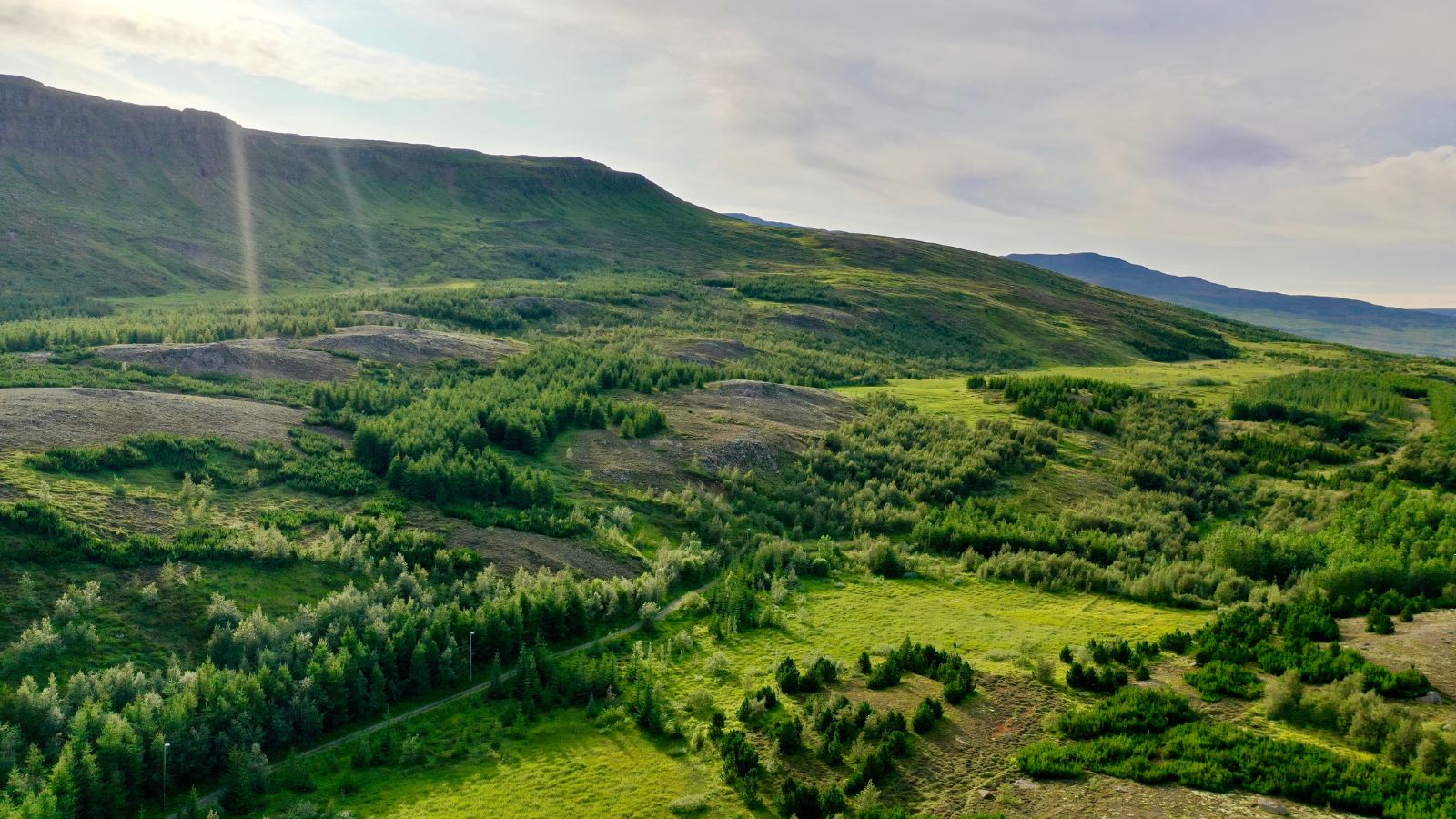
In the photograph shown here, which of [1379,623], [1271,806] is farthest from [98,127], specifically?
[1271,806]

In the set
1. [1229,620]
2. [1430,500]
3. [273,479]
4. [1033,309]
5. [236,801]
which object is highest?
[1033,309]

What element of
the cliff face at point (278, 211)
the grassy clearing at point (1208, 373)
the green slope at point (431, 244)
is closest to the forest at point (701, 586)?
the grassy clearing at point (1208, 373)

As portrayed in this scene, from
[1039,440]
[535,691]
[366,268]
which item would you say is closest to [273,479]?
[535,691]

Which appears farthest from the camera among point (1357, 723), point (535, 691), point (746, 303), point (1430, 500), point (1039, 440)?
point (746, 303)

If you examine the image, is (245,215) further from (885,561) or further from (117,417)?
(885,561)

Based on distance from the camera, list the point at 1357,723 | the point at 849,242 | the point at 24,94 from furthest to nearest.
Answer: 1. the point at 849,242
2. the point at 24,94
3. the point at 1357,723

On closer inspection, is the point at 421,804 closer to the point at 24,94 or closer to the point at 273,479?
the point at 273,479

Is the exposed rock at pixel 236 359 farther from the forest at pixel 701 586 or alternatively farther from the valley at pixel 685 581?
the forest at pixel 701 586
